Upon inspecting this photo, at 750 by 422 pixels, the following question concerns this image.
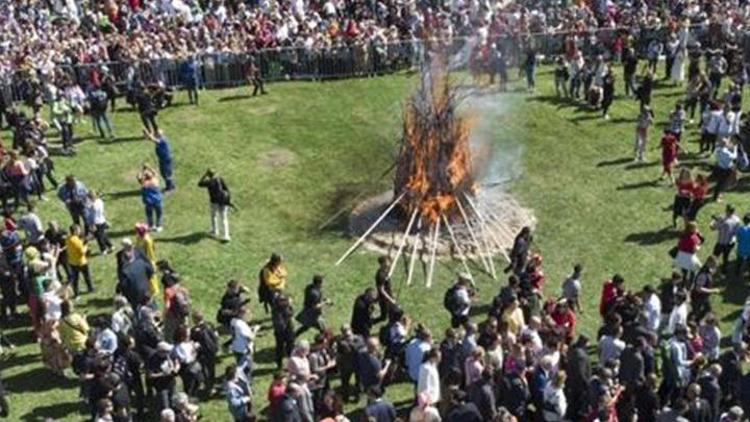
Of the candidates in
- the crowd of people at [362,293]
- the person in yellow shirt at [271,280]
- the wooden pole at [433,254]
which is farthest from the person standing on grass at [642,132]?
the person in yellow shirt at [271,280]

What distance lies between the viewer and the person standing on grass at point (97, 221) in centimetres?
2212

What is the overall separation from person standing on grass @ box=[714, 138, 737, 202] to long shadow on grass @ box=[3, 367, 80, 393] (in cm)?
1467

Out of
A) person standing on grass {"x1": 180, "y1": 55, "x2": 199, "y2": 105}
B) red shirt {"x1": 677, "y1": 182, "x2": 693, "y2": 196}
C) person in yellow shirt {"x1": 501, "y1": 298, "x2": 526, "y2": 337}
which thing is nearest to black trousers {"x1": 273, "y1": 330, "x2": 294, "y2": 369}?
person in yellow shirt {"x1": 501, "y1": 298, "x2": 526, "y2": 337}

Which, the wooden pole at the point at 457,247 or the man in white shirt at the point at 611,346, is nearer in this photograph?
the man in white shirt at the point at 611,346

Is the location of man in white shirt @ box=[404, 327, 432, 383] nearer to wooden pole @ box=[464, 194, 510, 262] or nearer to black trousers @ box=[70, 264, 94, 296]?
wooden pole @ box=[464, 194, 510, 262]

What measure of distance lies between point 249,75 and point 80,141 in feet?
18.4

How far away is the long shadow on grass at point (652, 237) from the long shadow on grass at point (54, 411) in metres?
12.1

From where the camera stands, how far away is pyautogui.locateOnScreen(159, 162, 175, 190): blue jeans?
81.5 feet

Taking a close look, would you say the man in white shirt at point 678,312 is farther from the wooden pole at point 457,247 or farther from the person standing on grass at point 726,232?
the wooden pole at point 457,247

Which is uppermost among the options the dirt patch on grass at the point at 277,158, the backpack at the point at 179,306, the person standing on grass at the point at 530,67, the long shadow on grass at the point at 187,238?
the person standing on grass at the point at 530,67

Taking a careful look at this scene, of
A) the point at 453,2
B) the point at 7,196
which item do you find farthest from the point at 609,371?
the point at 453,2

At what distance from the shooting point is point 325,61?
108 feet

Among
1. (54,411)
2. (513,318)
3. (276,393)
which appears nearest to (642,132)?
(513,318)

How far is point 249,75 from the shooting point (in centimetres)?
3155
